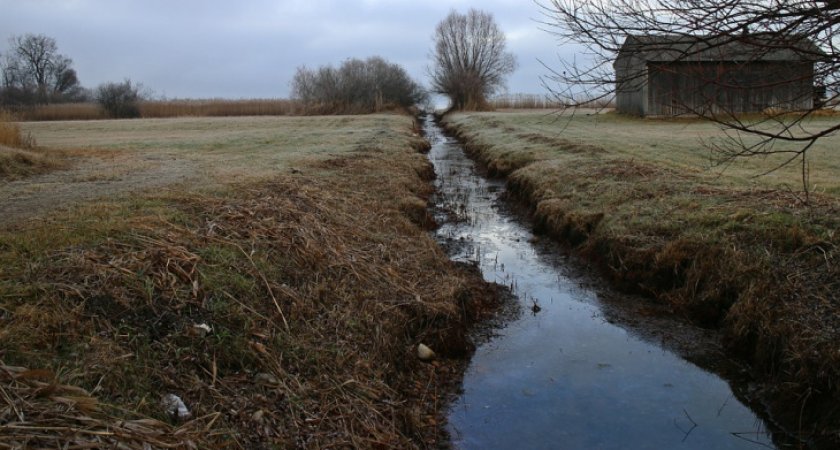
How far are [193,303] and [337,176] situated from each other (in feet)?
23.2

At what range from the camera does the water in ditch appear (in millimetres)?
4422

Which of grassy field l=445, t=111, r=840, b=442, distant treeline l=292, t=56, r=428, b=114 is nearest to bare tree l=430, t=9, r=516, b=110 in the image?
distant treeline l=292, t=56, r=428, b=114

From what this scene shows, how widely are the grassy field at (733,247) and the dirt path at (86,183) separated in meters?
5.66

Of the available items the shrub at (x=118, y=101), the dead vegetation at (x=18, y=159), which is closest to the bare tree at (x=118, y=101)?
the shrub at (x=118, y=101)

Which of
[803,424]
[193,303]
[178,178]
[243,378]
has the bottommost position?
[803,424]

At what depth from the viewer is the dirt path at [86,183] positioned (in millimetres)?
6840

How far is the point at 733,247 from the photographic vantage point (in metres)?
6.59

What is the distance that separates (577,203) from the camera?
10.0 m

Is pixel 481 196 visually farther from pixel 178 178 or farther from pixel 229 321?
pixel 229 321

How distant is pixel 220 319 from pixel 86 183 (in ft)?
18.4

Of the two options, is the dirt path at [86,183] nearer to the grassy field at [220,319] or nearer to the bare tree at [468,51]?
the grassy field at [220,319]

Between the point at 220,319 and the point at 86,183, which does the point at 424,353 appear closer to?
the point at 220,319

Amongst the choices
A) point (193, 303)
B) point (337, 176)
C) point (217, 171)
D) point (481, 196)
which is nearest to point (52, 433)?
point (193, 303)

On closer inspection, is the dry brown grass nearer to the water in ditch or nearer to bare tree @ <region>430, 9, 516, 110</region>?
bare tree @ <region>430, 9, 516, 110</region>
